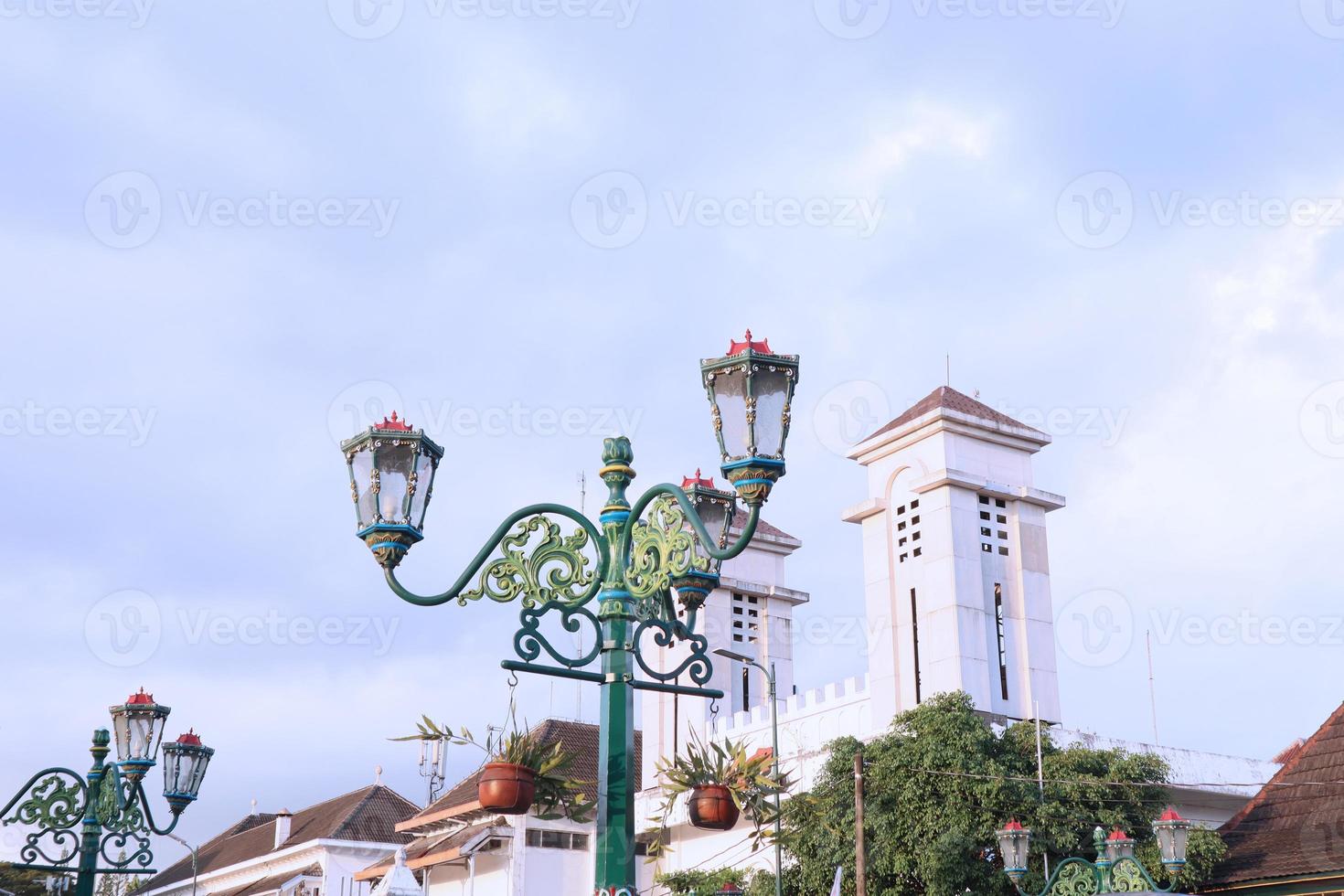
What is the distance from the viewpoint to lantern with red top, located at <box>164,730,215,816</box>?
1450 centimetres

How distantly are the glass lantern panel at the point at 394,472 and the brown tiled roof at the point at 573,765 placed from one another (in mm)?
27306

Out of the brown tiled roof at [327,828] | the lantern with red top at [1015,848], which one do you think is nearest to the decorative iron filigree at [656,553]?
the lantern with red top at [1015,848]

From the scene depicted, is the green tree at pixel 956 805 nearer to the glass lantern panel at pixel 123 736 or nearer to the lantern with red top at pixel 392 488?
the glass lantern panel at pixel 123 736

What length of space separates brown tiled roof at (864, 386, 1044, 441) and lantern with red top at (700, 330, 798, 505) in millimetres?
22180

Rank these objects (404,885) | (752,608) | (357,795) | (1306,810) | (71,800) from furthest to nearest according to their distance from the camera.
A: (357,795)
(752,608)
(1306,810)
(71,800)
(404,885)

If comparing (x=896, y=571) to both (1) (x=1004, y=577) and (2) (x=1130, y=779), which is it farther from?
(2) (x=1130, y=779)

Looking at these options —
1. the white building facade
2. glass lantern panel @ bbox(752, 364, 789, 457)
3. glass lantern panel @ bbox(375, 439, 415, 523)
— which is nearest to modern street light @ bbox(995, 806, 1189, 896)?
the white building facade

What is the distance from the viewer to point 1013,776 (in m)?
23.6

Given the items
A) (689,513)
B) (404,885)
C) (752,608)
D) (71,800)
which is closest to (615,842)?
(689,513)

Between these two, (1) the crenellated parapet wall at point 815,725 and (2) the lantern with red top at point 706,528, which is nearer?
(2) the lantern with red top at point 706,528

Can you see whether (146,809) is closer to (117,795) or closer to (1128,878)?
(117,795)

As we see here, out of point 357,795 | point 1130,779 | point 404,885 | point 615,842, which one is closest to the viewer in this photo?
point 615,842

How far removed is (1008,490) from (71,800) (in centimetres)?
2016

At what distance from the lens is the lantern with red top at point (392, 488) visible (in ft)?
28.3
